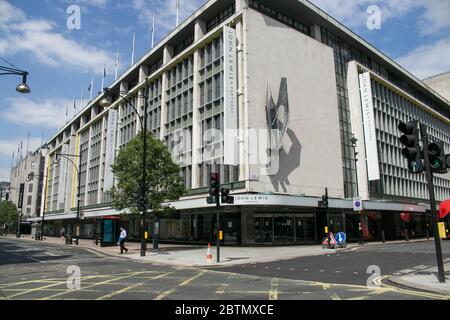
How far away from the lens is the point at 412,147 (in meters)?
10.6

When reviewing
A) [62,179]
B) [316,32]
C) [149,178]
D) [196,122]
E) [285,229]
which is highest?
[316,32]

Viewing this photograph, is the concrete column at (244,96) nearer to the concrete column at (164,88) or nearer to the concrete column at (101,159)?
the concrete column at (164,88)

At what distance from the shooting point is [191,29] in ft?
131

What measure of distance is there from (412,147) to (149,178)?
65.7 feet

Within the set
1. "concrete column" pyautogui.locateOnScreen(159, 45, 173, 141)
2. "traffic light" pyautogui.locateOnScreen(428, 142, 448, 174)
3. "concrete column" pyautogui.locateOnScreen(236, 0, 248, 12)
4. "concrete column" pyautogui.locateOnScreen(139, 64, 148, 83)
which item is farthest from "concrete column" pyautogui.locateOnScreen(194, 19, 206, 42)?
"traffic light" pyautogui.locateOnScreen(428, 142, 448, 174)

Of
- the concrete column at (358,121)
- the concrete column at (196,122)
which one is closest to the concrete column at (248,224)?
the concrete column at (196,122)

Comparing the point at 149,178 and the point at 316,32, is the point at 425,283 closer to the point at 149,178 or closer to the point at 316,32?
the point at 149,178

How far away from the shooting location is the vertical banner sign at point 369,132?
134ft

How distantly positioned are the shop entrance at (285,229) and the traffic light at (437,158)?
21076 millimetres

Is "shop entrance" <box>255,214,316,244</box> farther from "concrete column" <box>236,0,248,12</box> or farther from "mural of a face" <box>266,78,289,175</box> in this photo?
"concrete column" <box>236,0,248,12</box>

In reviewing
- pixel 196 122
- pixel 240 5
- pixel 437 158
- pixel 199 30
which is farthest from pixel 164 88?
pixel 437 158

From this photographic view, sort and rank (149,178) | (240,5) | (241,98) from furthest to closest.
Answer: (240,5)
(241,98)
(149,178)
